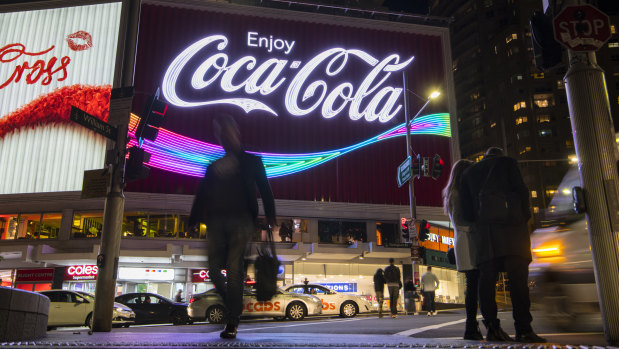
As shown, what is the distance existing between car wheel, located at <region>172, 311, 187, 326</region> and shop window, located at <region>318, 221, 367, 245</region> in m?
10.2

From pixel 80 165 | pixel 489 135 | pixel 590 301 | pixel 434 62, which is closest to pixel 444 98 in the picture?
pixel 434 62

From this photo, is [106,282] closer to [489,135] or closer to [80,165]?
[80,165]

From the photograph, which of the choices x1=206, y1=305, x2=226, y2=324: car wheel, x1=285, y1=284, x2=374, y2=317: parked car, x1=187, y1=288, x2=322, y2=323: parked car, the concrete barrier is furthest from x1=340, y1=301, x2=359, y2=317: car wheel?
the concrete barrier

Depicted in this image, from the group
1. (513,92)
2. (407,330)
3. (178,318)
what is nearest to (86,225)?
(178,318)

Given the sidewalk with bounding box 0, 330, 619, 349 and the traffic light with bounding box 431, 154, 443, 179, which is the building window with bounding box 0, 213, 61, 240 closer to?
the traffic light with bounding box 431, 154, 443, 179

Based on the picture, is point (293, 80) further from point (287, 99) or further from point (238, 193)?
point (238, 193)

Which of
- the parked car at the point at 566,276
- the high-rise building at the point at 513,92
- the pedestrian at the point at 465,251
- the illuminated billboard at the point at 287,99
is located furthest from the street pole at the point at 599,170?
the high-rise building at the point at 513,92

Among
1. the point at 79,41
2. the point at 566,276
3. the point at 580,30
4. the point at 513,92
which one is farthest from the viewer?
the point at 513,92

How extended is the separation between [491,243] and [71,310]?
1544 centimetres

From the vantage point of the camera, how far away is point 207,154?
87.2 feet

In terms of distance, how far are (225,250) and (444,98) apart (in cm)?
2817

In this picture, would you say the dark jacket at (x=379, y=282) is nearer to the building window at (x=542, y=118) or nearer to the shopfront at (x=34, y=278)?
the shopfront at (x=34, y=278)

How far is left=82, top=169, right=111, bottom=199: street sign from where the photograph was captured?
10438 mm

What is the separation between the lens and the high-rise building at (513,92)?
80250mm
